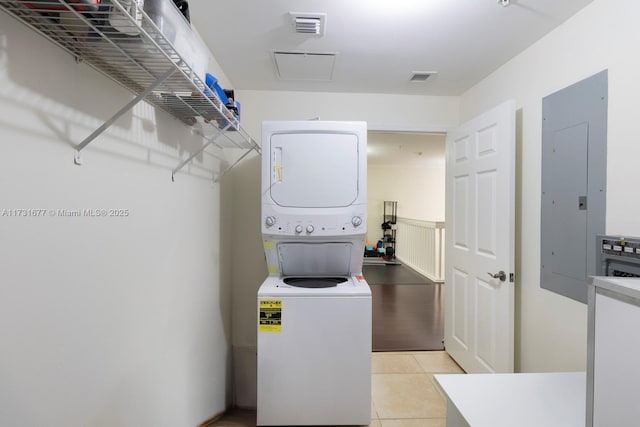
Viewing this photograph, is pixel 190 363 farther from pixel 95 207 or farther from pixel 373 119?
pixel 373 119

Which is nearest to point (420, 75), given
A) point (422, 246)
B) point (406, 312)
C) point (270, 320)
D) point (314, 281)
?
point (314, 281)

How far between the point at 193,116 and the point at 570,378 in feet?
6.40

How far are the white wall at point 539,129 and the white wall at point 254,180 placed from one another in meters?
0.89

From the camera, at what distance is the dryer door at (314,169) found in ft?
6.29

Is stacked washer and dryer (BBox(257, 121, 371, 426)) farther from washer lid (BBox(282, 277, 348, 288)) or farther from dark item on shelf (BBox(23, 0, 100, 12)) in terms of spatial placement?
dark item on shelf (BBox(23, 0, 100, 12))

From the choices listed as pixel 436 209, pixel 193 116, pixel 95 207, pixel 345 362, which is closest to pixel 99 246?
pixel 95 207

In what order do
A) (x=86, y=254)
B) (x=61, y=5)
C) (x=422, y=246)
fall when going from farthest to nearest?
(x=422, y=246) → (x=86, y=254) → (x=61, y=5)

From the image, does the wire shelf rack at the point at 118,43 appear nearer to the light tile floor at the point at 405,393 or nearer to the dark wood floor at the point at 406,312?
the light tile floor at the point at 405,393

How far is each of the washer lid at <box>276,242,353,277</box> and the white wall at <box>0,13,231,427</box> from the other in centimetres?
64

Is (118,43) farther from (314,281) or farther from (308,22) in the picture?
(314,281)

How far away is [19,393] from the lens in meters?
0.73

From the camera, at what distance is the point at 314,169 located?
6.29 feet

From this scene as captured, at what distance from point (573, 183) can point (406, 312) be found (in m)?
2.76

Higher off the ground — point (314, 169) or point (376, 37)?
point (376, 37)
